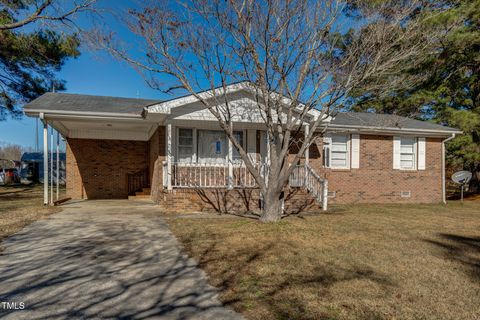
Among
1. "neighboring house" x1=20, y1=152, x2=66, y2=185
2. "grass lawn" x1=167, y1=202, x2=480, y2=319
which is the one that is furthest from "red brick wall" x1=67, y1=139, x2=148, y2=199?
"neighboring house" x1=20, y1=152, x2=66, y2=185

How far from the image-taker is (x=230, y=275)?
13.4ft

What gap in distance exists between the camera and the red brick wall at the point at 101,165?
46.8 feet

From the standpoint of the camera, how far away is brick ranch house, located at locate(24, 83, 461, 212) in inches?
404

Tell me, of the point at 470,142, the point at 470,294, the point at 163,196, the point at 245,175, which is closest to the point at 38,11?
the point at 163,196

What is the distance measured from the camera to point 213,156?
1188 centimetres

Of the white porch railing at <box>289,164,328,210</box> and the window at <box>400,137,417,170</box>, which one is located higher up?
the window at <box>400,137,417,170</box>

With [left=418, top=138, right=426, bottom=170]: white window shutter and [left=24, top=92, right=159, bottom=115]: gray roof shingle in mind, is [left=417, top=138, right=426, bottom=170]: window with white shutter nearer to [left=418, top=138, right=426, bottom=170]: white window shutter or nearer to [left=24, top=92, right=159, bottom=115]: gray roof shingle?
[left=418, top=138, right=426, bottom=170]: white window shutter

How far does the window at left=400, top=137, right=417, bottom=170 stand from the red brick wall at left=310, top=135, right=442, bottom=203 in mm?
331

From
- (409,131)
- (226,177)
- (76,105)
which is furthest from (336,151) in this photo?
(76,105)

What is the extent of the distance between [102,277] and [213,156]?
8049mm

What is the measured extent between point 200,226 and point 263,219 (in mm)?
1503

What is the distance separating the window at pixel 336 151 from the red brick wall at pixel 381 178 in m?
0.34

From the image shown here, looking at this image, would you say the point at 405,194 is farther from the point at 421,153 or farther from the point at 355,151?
the point at 355,151

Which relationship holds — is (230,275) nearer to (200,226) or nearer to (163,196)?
(200,226)
